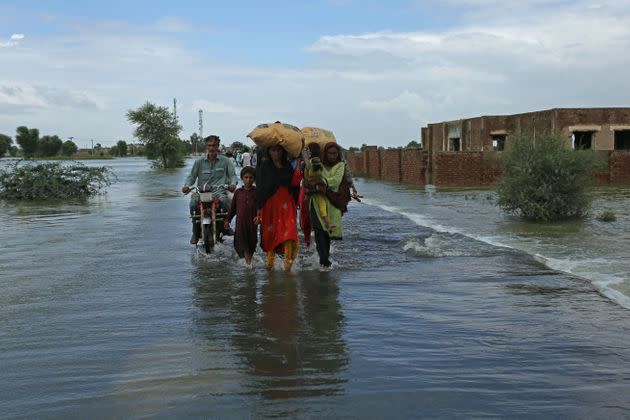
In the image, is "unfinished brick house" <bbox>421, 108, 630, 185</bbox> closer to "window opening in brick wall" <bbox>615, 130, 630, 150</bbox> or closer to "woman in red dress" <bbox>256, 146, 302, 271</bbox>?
"window opening in brick wall" <bbox>615, 130, 630, 150</bbox>

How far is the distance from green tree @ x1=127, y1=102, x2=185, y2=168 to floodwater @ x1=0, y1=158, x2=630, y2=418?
60977 millimetres

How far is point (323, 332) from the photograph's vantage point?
17.6 ft

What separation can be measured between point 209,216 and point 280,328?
13.7 feet

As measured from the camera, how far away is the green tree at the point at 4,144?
5837 inches

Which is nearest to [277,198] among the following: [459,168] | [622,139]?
[459,168]

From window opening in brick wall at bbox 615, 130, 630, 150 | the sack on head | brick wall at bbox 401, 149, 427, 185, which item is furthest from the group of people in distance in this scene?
window opening in brick wall at bbox 615, 130, 630, 150

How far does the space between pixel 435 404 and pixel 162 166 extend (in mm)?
71091

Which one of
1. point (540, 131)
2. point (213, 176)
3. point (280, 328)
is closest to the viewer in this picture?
point (280, 328)

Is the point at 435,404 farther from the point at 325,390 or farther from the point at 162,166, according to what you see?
the point at 162,166

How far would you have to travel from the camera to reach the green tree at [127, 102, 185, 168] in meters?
70.2

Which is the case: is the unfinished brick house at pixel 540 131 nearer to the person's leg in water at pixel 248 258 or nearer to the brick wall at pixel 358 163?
the brick wall at pixel 358 163

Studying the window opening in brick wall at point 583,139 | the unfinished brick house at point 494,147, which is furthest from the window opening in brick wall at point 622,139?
the window opening in brick wall at point 583,139

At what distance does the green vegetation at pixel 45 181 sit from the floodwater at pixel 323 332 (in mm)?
12451

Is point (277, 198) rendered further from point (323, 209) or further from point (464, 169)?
point (464, 169)
